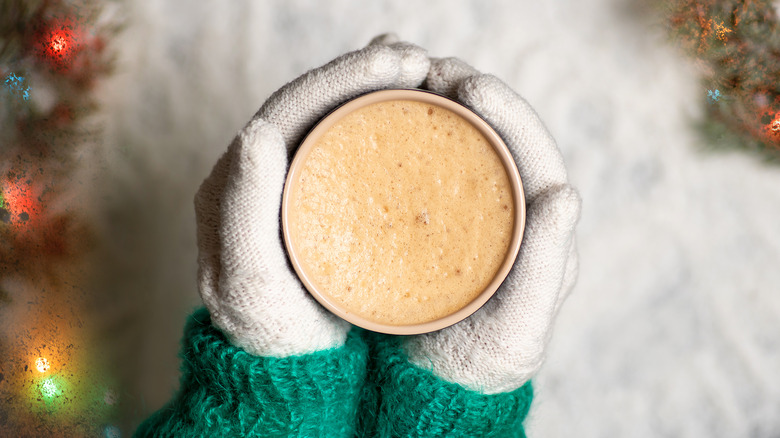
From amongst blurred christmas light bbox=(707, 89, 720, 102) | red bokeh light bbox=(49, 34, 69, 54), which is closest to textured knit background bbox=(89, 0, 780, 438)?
blurred christmas light bbox=(707, 89, 720, 102)

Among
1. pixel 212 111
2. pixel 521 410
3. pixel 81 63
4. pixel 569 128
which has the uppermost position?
pixel 81 63

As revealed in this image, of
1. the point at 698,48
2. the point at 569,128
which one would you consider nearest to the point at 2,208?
the point at 569,128

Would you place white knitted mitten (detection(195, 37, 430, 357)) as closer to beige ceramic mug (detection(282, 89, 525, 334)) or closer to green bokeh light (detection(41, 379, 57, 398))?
beige ceramic mug (detection(282, 89, 525, 334))

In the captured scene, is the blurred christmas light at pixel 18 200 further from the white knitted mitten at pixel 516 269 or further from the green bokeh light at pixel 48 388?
the white knitted mitten at pixel 516 269

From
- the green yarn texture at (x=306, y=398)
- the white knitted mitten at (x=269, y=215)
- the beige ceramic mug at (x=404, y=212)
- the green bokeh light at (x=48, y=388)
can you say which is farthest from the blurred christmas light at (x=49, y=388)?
the beige ceramic mug at (x=404, y=212)

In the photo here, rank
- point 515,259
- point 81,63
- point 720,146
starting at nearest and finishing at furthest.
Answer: point 515,259
point 81,63
point 720,146

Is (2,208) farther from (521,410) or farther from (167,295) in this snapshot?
(521,410)
